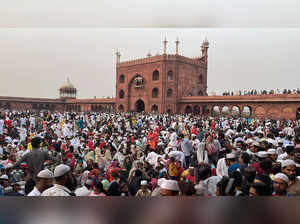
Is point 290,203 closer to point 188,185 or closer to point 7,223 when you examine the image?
point 188,185

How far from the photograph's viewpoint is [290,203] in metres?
2.29

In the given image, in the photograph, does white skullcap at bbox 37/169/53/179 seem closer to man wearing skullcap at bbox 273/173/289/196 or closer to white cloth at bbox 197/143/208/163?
man wearing skullcap at bbox 273/173/289/196

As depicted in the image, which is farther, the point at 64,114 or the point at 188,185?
the point at 64,114

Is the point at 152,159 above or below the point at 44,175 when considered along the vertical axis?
below

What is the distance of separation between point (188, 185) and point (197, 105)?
15368 millimetres

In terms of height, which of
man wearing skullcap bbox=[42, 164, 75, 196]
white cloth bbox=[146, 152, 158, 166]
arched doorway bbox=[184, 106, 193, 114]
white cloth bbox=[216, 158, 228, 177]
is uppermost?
arched doorway bbox=[184, 106, 193, 114]

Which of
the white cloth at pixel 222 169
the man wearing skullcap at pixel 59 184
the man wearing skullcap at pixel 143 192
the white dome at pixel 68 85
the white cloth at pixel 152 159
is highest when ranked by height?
the white dome at pixel 68 85

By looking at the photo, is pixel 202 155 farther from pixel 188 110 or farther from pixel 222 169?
pixel 188 110

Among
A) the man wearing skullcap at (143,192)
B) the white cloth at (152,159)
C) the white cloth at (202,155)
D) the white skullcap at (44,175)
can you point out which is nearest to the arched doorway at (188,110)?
the white cloth at (202,155)

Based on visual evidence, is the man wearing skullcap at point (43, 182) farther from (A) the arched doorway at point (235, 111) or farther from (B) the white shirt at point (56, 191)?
(A) the arched doorway at point (235, 111)

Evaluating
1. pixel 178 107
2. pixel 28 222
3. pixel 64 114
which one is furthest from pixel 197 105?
pixel 28 222

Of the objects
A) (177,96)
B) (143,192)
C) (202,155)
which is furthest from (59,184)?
(177,96)

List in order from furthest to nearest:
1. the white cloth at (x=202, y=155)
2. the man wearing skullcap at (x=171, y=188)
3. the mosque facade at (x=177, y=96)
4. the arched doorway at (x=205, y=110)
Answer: the arched doorway at (x=205, y=110) → the mosque facade at (x=177, y=96) → the white cloth at (x=202, y=155) → the man wearing skullcap at (x=171, y=188)

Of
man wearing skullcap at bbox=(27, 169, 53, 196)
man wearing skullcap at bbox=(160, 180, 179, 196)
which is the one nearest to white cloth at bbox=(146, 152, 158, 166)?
man wearing skullcap at bbox=(160, 180, 179, 196)
